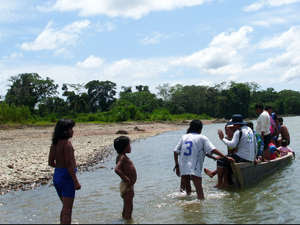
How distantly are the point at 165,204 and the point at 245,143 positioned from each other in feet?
7.46

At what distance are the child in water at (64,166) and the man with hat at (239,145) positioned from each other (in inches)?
142

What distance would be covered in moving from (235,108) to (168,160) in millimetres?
82208

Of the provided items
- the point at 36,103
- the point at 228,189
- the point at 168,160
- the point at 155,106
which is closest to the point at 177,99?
the point at 155,106

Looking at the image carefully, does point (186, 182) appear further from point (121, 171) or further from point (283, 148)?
point (283, 148)

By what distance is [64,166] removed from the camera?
5.14 meters

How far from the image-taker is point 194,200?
24.0ft

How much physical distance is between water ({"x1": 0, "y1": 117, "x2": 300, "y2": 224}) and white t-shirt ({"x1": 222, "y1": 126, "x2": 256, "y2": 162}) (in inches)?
34.0

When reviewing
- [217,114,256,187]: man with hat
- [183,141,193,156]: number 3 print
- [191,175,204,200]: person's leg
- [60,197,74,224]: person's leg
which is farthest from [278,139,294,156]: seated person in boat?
[60,197,74,224]: person's leg

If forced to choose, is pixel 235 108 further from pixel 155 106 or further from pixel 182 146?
pixel 182 146

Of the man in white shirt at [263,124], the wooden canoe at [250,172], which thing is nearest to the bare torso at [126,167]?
the wooden canoe at [250,172]

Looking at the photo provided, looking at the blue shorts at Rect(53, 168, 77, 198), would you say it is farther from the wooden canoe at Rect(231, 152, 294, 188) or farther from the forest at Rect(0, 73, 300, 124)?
the forest at Rect(0, 73, 300, 124)

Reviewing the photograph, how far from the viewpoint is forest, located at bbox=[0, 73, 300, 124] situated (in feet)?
220

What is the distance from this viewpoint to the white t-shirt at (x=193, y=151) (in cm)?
665

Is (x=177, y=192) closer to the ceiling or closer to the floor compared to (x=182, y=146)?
closer to the floor
